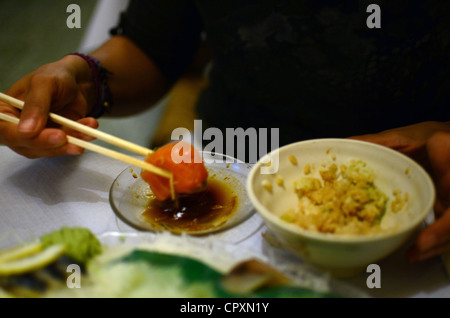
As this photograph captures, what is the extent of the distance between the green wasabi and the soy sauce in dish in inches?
8.7

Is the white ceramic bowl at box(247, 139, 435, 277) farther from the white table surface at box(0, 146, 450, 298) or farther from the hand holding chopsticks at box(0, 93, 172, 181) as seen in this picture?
the hand holding chopsticks at box(0, 93, 172, 181)

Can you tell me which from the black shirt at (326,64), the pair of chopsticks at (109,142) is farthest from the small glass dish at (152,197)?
the black shirt at (326,64)

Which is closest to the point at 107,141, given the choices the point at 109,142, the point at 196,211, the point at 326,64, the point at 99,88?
the point at 109,142

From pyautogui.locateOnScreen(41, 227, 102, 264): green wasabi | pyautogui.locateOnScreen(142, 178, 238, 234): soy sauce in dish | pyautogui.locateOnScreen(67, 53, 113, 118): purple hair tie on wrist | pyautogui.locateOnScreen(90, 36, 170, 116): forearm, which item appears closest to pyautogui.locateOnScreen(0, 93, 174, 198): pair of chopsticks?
pyautogui.locateOnScreen(142, 178, 238, 234): soy sauce in dish

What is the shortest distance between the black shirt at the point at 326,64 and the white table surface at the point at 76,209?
0.64 m

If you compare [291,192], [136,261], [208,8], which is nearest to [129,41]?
[208,8]

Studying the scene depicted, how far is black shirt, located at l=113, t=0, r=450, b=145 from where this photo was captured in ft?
4.22

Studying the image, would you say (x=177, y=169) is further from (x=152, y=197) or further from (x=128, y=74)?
(x=128, y=74)

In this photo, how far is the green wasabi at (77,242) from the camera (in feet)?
2.35

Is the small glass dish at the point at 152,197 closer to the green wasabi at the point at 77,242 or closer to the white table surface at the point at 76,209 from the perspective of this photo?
the white table surface at the point at 76,209

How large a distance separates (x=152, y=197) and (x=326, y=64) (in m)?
0.78

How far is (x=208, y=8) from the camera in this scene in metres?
1.51

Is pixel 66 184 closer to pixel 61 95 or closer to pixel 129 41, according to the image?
pixel 61 95

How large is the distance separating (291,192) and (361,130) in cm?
71
